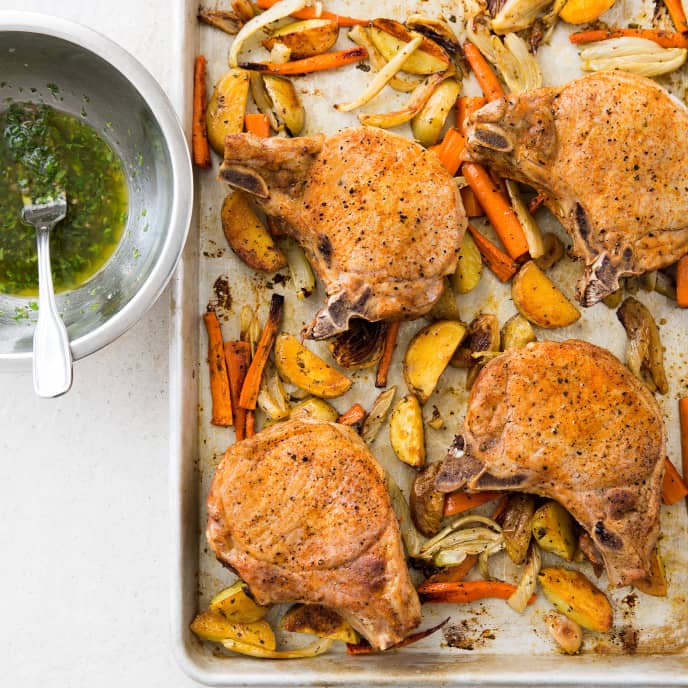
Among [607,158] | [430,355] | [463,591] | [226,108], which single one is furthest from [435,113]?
[463,591]

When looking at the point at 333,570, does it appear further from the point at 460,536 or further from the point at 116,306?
the point at 116,306

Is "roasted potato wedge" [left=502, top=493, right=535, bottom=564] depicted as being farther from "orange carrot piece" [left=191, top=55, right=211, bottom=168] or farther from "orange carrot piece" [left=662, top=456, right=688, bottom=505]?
→ "orange carrot piece" [left=191, top=55, right=211, bottom=168]

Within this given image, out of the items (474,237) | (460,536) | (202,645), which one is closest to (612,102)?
(474,237)

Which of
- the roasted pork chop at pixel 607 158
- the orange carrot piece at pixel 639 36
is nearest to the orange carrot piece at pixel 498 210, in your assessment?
the roasted pork chop at pixel 607 158

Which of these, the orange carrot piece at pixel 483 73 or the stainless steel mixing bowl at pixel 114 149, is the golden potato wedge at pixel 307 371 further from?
the orange carrot piece at pixel 483 73

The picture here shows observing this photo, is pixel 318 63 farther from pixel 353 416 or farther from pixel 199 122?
pixel 353 416

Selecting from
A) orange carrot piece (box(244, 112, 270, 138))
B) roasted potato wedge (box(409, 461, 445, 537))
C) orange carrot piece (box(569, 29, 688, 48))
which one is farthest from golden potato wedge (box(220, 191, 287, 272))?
orange carrot piece (box(569, 29, 688, 48))
